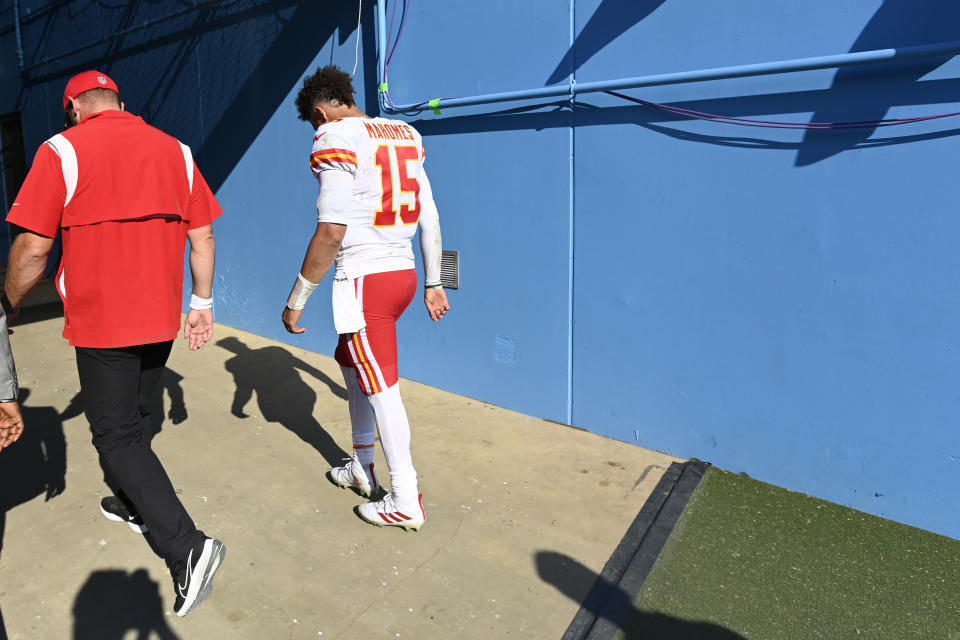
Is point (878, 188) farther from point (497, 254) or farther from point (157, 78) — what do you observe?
point (157, 78)

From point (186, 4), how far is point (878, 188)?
6.02 m

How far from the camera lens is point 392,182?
2578mm

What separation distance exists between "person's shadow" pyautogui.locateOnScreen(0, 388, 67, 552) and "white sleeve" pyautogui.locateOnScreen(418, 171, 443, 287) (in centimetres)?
207

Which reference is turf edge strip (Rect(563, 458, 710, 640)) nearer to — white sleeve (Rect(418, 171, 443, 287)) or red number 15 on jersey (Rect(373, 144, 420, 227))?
white sleeve (Rect(418, 171, 443, 287))

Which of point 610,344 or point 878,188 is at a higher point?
point 878,188

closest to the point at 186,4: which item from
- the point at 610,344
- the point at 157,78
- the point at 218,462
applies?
the point at 157,78

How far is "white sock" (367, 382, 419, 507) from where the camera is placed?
2.64 meters

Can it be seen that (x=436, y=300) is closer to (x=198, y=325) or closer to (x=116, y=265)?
(x=198, y=325)

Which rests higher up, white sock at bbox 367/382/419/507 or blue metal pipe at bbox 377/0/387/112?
blue metal pipe at bbox 377/0/387/112

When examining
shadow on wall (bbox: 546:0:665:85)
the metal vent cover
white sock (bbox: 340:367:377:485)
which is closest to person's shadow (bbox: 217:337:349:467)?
white sock (bbox: 340:367:377:485)

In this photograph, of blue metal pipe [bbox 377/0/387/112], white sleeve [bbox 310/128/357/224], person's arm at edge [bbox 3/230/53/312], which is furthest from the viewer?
blue metal pipe [bbox 377/0/387/112]

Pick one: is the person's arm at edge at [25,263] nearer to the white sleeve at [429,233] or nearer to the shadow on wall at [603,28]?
the white sleeve at [429,233]

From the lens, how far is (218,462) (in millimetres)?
3422

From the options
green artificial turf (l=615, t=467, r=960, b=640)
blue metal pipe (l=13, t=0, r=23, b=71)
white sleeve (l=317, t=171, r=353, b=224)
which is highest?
blue metal pipe (l=13, t=0, r=23, b=71)
